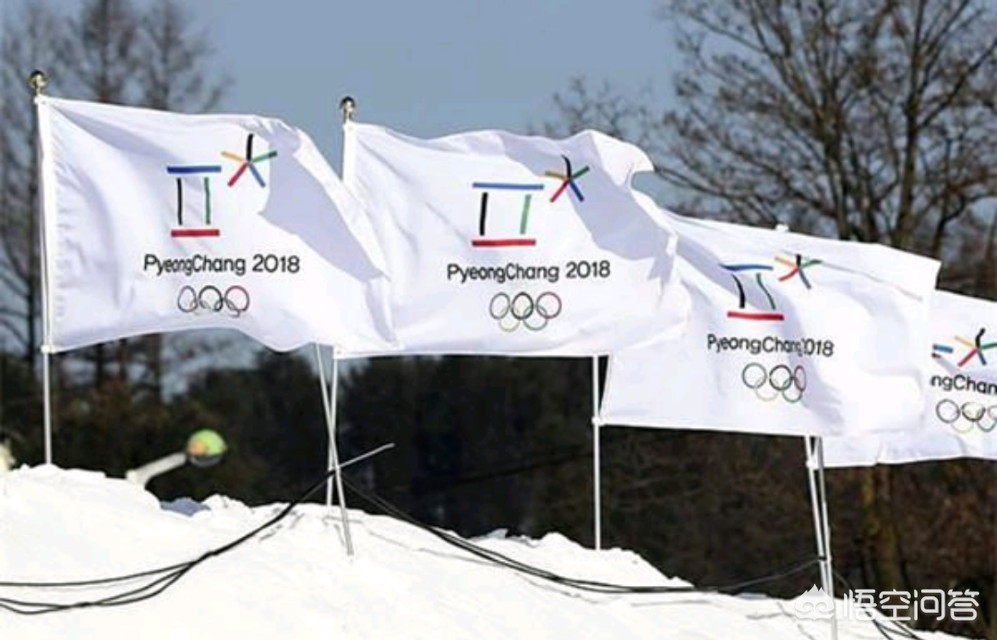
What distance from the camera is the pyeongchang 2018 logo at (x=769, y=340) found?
16.8 metres

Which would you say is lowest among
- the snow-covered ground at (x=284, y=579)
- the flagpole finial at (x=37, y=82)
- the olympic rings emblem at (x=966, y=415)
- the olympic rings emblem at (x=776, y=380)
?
the snow-covered ground at (x=284, y=579)

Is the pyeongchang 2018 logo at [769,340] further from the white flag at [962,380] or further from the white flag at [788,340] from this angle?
the white flag at [962,380]

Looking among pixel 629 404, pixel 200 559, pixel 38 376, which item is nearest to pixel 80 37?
pixel 38 376

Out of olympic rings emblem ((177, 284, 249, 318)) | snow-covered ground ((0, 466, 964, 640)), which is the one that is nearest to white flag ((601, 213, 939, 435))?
snow-covered ground ((0, 466, 964, 640))

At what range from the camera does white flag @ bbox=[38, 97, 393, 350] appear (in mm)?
14797

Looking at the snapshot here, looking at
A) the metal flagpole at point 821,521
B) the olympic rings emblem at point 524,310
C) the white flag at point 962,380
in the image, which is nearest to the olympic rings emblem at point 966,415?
the white flag at point 962,380

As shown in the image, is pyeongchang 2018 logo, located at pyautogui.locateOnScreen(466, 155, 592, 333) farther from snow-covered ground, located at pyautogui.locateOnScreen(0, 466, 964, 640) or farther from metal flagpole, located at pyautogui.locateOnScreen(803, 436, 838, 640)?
metal flagpole, located at pyautogui.locateOnScreen(803, 436, 838, 640)

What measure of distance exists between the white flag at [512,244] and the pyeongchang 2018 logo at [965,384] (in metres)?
2.96

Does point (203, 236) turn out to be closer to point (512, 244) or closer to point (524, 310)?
point (512, 244)

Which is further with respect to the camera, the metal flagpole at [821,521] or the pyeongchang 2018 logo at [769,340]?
the metal flagpole at [821,521]

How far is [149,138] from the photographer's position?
15023 millimetres

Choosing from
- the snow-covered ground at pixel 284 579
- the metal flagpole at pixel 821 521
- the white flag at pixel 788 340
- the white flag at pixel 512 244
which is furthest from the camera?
the metal flagpole at pixel 821 521

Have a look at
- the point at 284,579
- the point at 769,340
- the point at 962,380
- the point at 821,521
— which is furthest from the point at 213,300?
the point at 962,380

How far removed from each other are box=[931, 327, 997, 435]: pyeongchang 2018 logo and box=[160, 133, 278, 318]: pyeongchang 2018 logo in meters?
5.61
